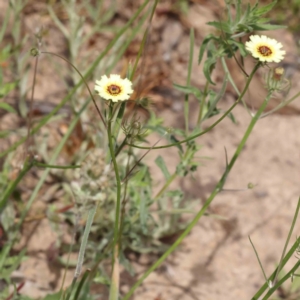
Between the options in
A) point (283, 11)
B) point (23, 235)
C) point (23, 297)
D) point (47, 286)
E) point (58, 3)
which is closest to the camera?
Answer: point (23, 297)

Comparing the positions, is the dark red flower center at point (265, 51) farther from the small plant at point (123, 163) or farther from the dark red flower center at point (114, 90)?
the dark red flower center at point (114, 90)

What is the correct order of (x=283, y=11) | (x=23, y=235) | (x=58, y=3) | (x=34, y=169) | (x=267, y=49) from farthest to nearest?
(x=283, y=11), (x=58, y=3), (x=34, y=169), (x=23, y=235), (x=267, y=49)

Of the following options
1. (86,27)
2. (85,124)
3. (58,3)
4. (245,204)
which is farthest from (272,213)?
(58,3)

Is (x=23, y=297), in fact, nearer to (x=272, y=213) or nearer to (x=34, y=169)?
(x=34, y=169)

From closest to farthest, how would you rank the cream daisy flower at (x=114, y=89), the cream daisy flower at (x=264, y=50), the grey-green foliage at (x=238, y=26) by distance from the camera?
the cream daisy flower at (x=114, y=89) → the cream daisy flower at (x=264, y=50) → the grey-green foliage at (x=238, y=26)

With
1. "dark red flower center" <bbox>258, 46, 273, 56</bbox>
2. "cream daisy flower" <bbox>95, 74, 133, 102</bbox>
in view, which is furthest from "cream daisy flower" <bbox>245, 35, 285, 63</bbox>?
"cream daisy flower" <bbox>95, 74, 133, 102</bbox>

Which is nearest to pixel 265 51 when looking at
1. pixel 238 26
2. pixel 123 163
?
pixel 238 26

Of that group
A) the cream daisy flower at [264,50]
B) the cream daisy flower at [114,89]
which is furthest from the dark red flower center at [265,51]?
the cream daisy flower at [114,89]
